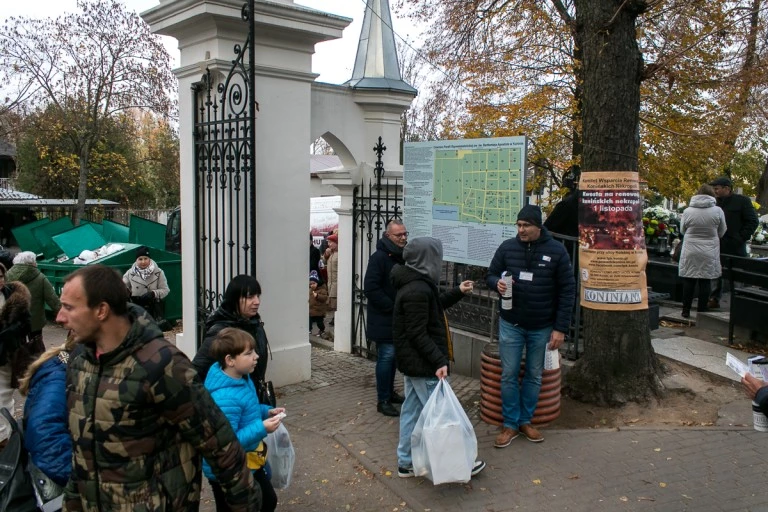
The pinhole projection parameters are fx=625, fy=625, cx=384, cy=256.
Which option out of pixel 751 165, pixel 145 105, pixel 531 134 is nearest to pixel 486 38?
pixel 531 134

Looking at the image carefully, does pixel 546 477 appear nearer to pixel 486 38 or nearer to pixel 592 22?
pixel 592 22

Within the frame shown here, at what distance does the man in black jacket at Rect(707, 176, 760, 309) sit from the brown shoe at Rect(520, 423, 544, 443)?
15.5 ft

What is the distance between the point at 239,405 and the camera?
10.4ft

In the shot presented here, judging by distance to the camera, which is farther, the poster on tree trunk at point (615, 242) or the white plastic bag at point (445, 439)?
the poster on tree trunk at point (615, 242)

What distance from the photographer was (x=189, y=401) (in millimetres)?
2312

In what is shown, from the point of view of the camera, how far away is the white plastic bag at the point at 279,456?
3637 millimetres

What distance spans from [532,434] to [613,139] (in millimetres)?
2589

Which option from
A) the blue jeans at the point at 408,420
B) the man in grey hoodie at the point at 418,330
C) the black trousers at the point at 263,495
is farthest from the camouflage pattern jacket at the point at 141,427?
the blue jeans at the point at 408,420

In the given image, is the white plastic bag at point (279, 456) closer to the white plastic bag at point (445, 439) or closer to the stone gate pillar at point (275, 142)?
the white plastic bag at point (445, 439)

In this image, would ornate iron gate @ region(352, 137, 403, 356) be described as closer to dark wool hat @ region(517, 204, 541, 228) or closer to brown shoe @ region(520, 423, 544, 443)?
dark wool hat @ region(517, 204, 541, 228)

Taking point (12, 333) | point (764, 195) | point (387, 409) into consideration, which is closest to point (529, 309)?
point (387, 409)

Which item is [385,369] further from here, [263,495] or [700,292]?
[700,292]

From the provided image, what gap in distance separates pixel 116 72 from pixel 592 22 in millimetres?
18975

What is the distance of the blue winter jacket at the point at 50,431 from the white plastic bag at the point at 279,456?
44.6 inches
